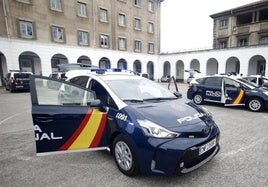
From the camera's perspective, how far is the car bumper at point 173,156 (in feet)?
7.41

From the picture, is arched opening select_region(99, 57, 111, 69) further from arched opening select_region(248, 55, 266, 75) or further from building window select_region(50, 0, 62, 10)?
arched opening select_region(248, 55, 266, 75)

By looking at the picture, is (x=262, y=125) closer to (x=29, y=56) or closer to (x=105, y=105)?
(x=105, y=105)

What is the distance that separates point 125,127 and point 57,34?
66.3 feet

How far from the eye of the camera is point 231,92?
732cm

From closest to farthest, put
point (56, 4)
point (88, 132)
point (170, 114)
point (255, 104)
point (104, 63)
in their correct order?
point (170, 114) → point (88, 132) → point (255, 104) → point (56, 4) → point (104, 63)

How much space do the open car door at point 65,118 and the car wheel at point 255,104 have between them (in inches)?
256

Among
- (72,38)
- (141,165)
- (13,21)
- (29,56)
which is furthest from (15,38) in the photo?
(141,165)

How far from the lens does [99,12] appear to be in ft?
74.4

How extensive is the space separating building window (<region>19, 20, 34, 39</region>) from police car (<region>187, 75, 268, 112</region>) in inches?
676

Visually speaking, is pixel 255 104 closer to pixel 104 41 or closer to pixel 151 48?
pixel 104 41

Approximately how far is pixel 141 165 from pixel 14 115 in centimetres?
628

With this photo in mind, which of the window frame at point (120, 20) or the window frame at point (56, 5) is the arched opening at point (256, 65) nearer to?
the window frame at point (120, 20)

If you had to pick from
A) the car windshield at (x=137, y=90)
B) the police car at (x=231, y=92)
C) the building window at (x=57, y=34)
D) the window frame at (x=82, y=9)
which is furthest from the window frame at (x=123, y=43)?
the car windshield at (x=137, y=90)

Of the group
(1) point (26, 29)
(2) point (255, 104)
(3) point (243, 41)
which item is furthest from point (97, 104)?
(3) point (243, 41)
